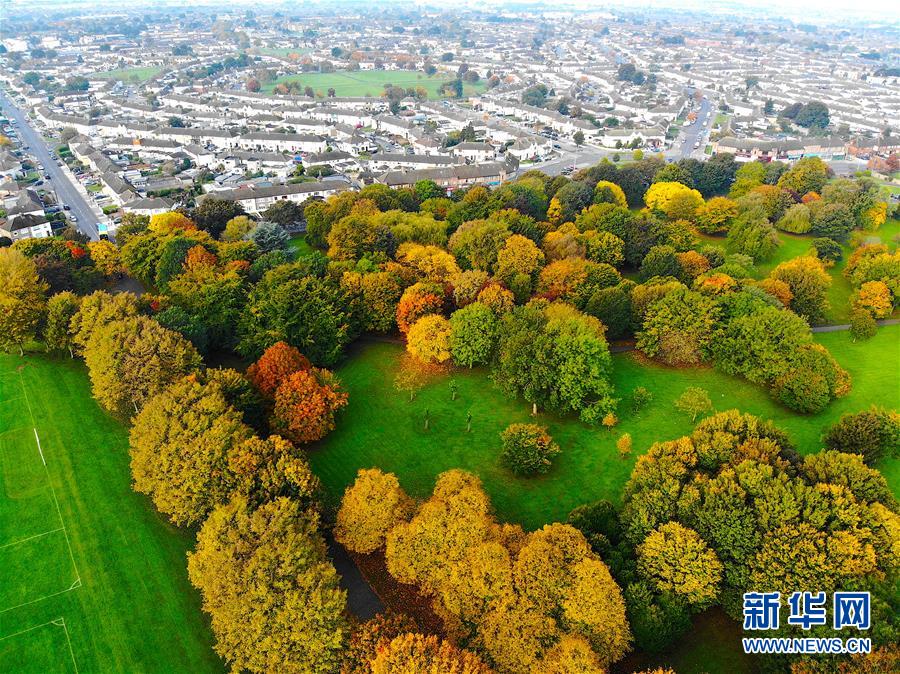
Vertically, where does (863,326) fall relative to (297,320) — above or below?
below

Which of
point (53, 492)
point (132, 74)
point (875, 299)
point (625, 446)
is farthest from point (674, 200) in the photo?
point (132, 74)

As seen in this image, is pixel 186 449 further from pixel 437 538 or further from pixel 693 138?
pixel 693 138

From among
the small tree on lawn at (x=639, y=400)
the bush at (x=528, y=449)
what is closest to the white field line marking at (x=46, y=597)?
the bush at (x=528, y=449)

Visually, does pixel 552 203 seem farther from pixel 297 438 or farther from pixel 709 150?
pixel 709 150

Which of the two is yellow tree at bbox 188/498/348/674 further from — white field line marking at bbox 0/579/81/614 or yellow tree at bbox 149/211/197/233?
yellow tree at bbox 149/211/197/233

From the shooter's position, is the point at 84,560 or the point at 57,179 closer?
the point at 84,560

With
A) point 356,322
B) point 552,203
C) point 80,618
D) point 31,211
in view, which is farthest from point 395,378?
point 31,211

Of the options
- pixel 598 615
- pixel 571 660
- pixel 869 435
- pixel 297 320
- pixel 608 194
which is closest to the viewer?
pixel 571 660
